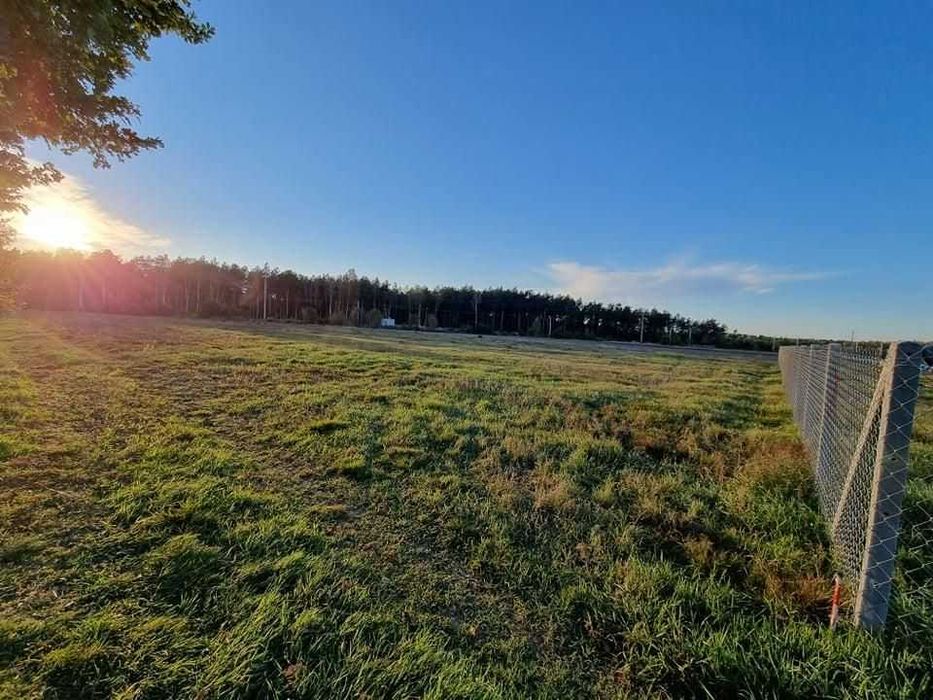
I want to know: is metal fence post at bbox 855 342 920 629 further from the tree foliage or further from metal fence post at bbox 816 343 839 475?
the tree foliage

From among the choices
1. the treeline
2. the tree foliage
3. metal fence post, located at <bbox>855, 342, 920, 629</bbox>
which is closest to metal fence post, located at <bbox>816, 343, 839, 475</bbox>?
metal fence post, located at <bbox>855, 342, 920, 629</bbox>

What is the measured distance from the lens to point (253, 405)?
254 inches

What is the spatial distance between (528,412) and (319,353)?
834cm

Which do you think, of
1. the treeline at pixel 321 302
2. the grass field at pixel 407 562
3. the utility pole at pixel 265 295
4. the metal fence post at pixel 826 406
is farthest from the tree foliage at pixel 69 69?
the utility pole at pixel 265 295

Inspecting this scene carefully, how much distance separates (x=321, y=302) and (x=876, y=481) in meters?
59.3

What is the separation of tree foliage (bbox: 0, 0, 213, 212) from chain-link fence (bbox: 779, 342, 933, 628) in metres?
6.33

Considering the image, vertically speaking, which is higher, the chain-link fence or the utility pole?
the utility pole

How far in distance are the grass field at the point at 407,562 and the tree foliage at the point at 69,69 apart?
3595mm

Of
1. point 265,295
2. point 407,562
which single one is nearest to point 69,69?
point 407,562

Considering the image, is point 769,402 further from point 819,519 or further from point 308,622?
point 308,622

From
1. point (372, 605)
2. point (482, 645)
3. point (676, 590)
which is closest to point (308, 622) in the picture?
point (372, 605)

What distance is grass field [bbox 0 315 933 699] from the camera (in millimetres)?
1981

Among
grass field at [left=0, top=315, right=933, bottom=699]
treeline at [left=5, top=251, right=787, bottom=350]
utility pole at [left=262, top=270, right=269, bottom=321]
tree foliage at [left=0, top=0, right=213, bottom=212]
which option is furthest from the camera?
utility pole at [left=262, top=270, right=269, bottom=321]

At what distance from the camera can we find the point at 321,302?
5672 cm
